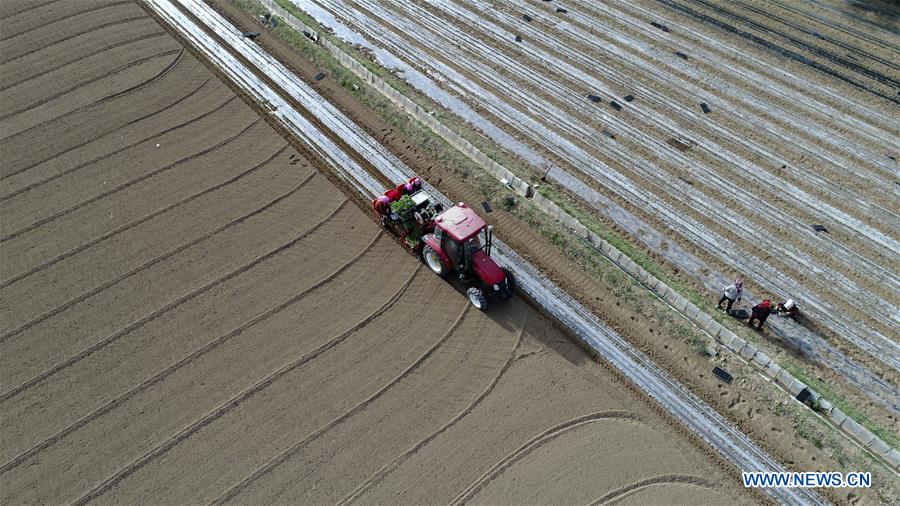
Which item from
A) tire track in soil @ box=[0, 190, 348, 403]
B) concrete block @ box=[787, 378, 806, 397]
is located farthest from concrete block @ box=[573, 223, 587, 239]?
tire track in soil @ box=[0, 190, 348, 403]

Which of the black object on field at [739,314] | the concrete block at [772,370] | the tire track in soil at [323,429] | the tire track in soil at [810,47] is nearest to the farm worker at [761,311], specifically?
the black object on field at [739,314]

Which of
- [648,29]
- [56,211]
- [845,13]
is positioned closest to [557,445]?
[56,211]

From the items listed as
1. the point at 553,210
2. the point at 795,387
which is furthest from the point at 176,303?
the point at 795,387

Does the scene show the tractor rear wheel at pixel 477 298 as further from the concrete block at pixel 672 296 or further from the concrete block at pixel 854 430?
the concrete block at pixel 854 430

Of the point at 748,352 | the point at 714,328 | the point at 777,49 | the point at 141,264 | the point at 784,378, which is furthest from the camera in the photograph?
the point at 777,49

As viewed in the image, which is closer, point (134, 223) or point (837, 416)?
point (837, 416)

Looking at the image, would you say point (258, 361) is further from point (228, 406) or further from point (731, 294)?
point (731, 294)
